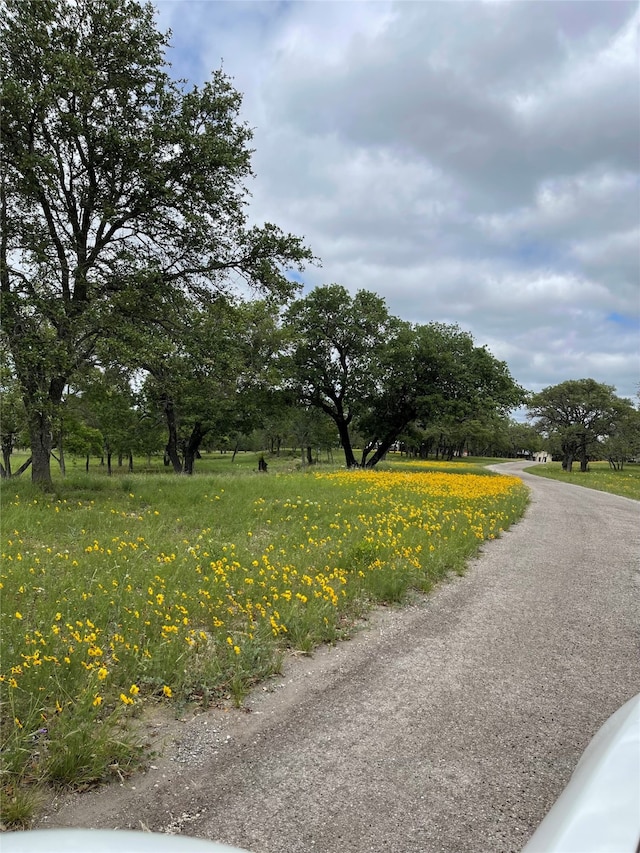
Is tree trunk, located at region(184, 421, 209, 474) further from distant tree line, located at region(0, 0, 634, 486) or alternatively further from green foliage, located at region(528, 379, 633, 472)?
green foliage, located at region(528, 379, 633, 472)

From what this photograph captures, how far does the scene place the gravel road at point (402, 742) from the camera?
233 cm

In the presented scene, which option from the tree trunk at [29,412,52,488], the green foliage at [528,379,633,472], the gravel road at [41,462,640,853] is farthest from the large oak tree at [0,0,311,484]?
the green foliage at [528,379,633,472]

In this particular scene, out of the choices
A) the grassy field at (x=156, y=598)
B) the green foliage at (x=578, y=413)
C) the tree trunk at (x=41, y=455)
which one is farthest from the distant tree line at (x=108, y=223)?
the green foliage at (x=578, y=413)

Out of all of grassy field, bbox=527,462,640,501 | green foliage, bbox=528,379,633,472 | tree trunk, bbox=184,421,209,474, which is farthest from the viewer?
green foliage, bbox=528,379,633,472

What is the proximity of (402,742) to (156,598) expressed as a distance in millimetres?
2789

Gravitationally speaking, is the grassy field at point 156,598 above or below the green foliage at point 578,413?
below

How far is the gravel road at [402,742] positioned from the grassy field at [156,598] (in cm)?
27

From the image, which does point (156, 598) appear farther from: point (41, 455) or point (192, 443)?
point (192, 443)

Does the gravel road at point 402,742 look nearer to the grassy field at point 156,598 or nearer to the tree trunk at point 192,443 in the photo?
the grassy field at point 156,598

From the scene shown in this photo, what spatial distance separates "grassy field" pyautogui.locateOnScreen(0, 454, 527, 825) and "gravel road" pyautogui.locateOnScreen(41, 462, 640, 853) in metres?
0.27

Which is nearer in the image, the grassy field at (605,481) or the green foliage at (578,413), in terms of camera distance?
the grassy field at (605,481)

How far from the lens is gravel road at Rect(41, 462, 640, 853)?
2.33 metres

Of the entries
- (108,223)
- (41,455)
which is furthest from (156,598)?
(108,223)

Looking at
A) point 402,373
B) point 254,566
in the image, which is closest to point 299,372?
point 402,373
